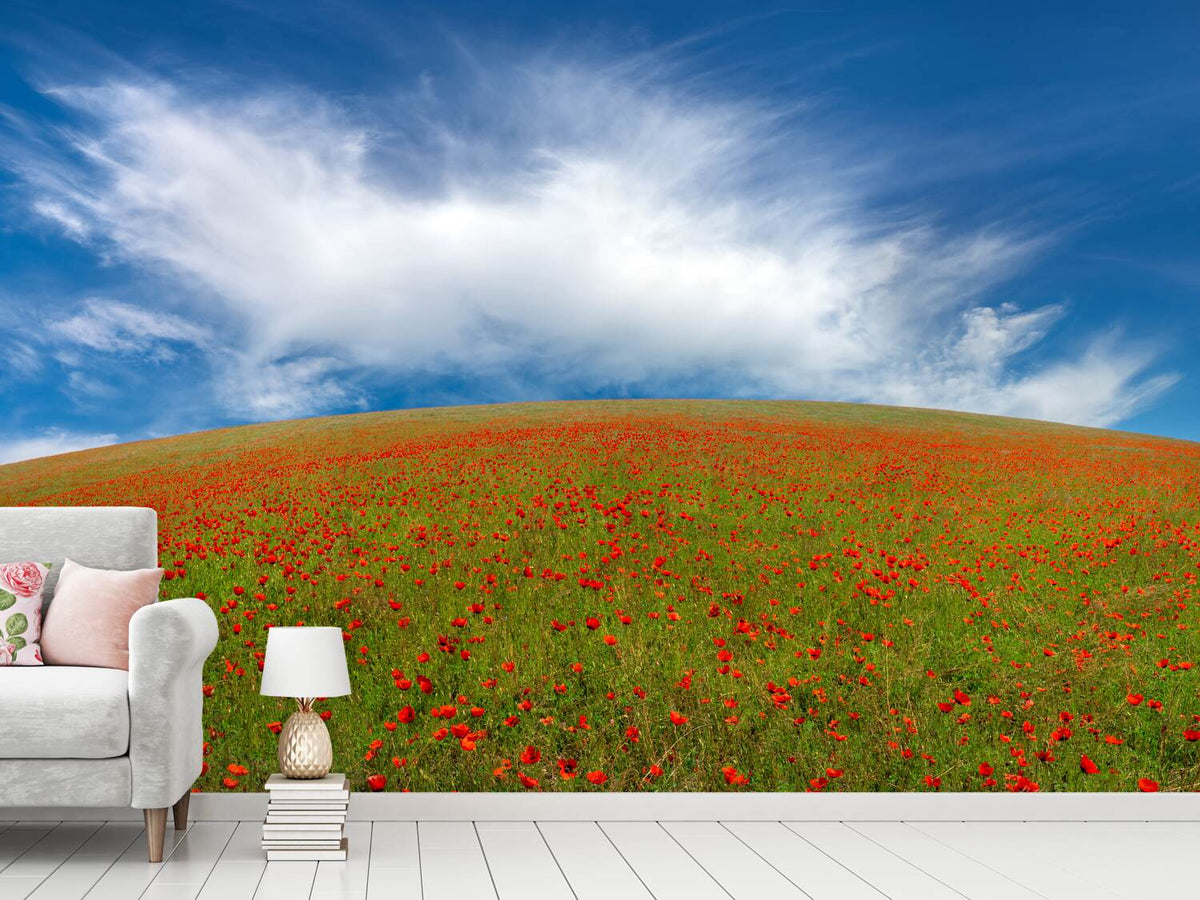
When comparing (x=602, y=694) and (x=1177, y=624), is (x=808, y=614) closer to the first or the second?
(x=602, y=694)

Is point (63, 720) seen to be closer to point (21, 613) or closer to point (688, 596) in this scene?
point (21, 613)

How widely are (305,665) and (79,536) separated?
1.17m

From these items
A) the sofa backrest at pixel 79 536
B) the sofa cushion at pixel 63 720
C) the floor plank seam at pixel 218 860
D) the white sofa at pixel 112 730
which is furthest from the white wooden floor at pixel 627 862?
the sofa backrest at pixel 79 536

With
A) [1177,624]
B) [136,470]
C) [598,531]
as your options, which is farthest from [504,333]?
[1177,624]

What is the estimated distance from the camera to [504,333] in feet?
16.5

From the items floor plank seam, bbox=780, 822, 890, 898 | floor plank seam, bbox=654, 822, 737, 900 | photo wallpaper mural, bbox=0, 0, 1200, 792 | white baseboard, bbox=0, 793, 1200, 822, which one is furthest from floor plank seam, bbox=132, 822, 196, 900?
floor plank seam, bbox=780, 822, 890, 898

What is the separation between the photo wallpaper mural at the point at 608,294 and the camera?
429 centimetres

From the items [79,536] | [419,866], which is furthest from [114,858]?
[79,536]

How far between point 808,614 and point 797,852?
1.38m

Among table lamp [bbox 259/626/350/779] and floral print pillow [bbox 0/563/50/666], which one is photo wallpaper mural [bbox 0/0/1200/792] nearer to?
floral print pillow [bbox 0/563/50/666]

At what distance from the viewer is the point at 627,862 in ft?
9.03

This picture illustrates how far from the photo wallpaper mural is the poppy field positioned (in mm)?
32

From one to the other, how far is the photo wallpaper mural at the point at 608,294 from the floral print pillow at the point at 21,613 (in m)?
0.89

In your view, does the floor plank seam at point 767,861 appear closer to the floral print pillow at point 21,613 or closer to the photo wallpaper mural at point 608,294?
the photo wallpaper mural at point 608,294
